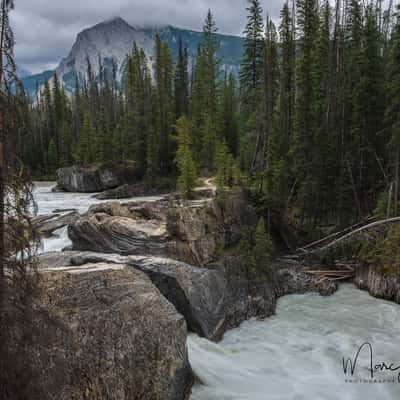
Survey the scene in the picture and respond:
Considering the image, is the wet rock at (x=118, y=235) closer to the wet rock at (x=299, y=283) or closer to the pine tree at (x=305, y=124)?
the wet rock at (x=299, y=283)

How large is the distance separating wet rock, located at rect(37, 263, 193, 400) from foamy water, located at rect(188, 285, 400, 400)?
1.60 metres

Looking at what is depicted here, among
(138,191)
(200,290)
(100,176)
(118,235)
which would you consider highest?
(100,176)

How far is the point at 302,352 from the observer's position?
9.98 meters

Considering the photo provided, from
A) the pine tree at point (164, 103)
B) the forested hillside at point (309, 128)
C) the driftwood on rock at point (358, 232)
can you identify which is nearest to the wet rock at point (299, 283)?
the driftwood on rock at point (358, 232)

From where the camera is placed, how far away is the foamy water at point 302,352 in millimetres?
7996

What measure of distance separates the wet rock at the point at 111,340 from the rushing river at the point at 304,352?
60.5 inches

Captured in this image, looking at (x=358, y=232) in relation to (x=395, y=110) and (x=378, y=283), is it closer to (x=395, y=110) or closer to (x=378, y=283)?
(x=378, y=283)

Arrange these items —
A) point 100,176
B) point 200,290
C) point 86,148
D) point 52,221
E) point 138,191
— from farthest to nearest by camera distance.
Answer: point 86,148 < point 100,176 < point 138,191 < point 52,221 < point 200,290

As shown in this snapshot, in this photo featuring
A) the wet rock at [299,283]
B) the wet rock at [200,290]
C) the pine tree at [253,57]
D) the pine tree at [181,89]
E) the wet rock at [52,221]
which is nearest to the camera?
the wet rock at [200,290]

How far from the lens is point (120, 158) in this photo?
4041 centimetres

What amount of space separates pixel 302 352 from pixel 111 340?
633cm

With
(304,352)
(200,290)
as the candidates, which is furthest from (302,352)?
(200,290)
